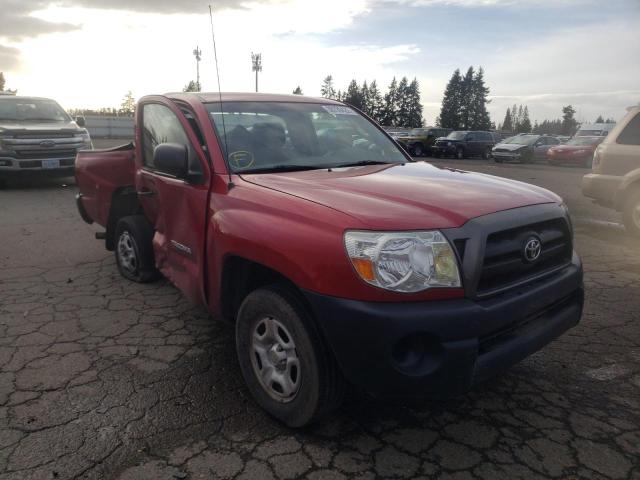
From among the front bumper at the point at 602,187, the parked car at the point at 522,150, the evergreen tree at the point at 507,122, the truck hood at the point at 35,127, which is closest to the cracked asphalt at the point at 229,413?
the front bumper at the point at 602,187

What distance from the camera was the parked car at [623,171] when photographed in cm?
713

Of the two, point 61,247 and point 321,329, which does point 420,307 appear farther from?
point 61,247

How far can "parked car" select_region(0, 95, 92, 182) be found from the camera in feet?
33.1

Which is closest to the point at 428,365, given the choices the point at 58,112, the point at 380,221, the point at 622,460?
the point at 380,221

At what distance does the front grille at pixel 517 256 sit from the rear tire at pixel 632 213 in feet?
17.1

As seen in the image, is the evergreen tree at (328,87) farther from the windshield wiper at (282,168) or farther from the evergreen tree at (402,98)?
the windshield wiper at (282,168)

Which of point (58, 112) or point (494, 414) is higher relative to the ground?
point (58, 112)

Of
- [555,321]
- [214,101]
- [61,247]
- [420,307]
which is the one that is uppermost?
[214,101]

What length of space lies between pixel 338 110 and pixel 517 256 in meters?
2.14

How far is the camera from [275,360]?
8.63 feet

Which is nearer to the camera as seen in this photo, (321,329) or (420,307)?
(420,307)

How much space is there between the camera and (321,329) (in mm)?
2354

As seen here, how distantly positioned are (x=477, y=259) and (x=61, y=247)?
5.48 m

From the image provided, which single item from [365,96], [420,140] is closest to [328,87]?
[365,96]
